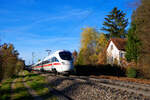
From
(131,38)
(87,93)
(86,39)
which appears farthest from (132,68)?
(86,39)

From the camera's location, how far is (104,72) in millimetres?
28953

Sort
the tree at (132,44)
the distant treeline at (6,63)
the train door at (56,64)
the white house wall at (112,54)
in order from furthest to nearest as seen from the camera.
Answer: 1. the white house wall at (112,54)
2. the tree at (132,44)
3. the train door at (56,64)
4. the distant treeline at (6,63)

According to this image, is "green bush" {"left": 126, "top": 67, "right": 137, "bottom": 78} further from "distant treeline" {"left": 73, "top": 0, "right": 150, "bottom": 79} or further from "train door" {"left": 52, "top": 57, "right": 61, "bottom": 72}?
"train door" {"left": 52, "top": 57, "right": 61, "bottom": 72}

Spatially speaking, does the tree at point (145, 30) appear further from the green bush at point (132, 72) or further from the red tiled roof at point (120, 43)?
the red tiled roof at point (120, 43)

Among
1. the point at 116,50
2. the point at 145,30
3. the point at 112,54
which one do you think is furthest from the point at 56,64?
the point at 116,50

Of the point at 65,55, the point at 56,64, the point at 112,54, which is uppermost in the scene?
the point at 112,54

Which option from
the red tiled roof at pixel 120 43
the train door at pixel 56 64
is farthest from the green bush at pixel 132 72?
the red tiled roof at pixel 120 43

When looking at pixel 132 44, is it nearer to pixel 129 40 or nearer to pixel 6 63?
pixel 129 40

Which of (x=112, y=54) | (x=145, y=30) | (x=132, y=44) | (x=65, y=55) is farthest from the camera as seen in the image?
(x=112, y=54)

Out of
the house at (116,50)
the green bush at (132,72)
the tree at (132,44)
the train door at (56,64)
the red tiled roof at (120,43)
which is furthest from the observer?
the red tiled roof at (120,43)

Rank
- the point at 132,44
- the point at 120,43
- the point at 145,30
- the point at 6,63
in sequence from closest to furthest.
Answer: the point at 145,30
the point at 6,63
the point at 132,44
the point at 120,43

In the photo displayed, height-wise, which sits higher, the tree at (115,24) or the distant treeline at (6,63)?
the tree at (115,24)

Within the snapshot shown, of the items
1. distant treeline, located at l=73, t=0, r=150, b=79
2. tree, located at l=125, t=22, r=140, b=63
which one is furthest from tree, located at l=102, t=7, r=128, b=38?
tree, located at l=125, t=22, r=140, b=63

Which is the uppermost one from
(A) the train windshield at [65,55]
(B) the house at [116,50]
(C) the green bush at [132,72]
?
(B) the house at [116,50]
